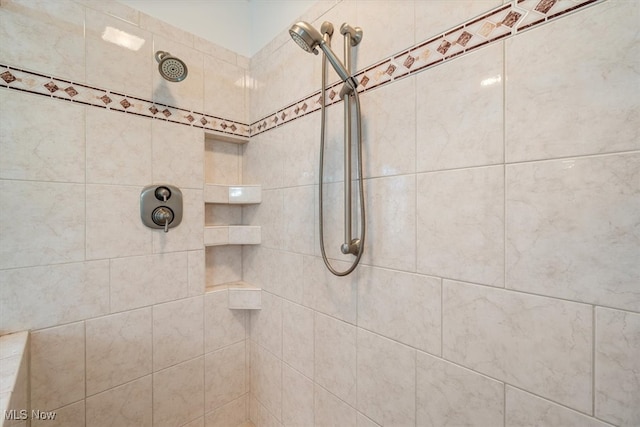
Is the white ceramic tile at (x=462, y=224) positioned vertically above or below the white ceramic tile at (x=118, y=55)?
below

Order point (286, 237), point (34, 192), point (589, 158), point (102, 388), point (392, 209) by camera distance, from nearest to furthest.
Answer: point (589, 158)
point (392, 209)
point (34, 192)
point (102, 388)
point (286, 237)

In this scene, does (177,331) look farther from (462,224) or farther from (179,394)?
(462,224)

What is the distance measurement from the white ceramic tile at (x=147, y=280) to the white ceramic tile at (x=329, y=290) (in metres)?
0.64

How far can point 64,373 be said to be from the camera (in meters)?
1.02

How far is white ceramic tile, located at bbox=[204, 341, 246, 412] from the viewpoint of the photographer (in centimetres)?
140

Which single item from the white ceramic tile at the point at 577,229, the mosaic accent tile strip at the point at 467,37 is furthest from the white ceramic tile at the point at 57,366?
the white ceramic tile at the point at 577,229

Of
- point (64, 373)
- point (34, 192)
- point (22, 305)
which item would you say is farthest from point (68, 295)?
point (34, 192)

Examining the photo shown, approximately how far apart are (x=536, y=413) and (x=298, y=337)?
34.3 inches

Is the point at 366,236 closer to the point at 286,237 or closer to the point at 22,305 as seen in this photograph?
the point at 286,237

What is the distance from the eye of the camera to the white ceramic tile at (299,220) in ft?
3.81

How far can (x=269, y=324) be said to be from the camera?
1403 millimetres

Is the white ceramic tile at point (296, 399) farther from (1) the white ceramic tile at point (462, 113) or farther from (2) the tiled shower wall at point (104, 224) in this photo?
(1) the white ceramic tile at point (462, 113)

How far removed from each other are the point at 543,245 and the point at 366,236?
1.57 feet

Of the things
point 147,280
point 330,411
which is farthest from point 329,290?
point 147,280
